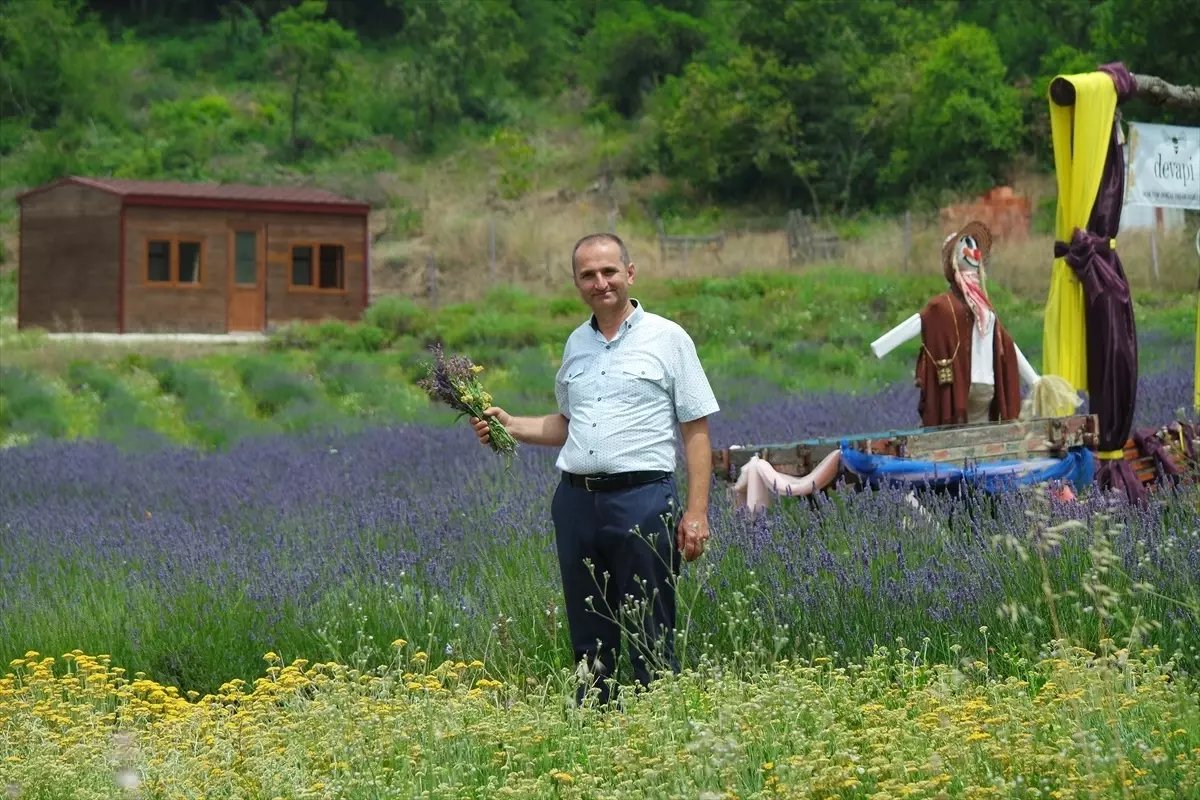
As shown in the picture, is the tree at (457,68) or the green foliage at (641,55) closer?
the tree at (457,68)

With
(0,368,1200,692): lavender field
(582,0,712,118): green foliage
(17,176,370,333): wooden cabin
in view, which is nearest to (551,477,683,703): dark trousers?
(0,368,1200,692): lavender field

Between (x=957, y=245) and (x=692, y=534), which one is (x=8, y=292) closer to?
(x=957, y=245)

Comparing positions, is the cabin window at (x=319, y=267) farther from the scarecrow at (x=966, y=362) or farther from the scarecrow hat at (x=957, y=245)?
the scarecrow at (x=966, y=362)

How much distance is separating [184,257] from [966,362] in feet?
73.3

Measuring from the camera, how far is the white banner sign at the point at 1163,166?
789cm

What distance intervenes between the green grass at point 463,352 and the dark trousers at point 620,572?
808cm

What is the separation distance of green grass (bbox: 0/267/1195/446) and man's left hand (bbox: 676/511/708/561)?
833 cm

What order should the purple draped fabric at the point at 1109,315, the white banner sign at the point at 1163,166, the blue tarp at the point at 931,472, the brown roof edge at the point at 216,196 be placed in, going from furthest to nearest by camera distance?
the brown roof edge at the point at 216,196 → the white banner sign at the point at 1163,166 → the purple draped fabric at the point at 1109,315 → the blue tarp at the point at 931,472

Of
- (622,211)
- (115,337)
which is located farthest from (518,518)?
(622,211)

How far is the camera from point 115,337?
2606cm

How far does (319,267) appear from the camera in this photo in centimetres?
2883

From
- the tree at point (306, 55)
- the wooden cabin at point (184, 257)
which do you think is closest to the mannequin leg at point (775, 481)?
the wooden cabin at point (184, 257)

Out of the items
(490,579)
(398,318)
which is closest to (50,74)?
(398,318)

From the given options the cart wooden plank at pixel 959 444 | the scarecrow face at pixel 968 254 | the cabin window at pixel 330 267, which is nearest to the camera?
the cart wooden plank at pixel 959 444
